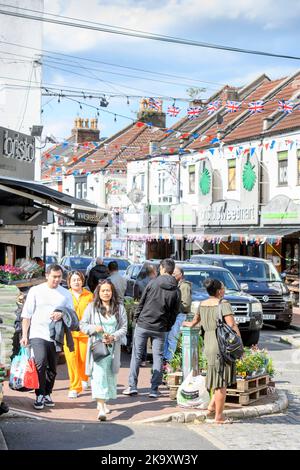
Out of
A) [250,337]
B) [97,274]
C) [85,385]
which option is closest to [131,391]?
[85,385]

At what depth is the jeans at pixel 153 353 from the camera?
10.2 m

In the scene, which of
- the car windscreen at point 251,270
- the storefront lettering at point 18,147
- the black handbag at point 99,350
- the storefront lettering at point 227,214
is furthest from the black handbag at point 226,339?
the storefront lettering at point 227,214

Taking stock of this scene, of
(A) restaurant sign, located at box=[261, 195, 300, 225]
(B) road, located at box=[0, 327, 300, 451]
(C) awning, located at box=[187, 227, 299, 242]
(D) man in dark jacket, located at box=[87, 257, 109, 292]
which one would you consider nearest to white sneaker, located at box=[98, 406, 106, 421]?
(B) road, located at box=[0, 327, 300, 451]

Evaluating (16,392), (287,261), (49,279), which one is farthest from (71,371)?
(287,261)

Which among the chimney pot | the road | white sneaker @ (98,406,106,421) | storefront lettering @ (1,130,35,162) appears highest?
the chimney pot

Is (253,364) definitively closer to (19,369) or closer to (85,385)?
(85,385)

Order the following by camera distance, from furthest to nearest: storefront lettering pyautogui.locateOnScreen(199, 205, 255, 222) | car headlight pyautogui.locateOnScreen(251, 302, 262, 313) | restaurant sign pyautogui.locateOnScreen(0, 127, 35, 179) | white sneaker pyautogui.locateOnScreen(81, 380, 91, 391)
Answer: storefront lettering pyautogui.locateOnScreen(199, 205, 255, 222)
restaurant sign pyautogui.locateOnScreen(0, 127, 35, 179)
car headlight pyautogui.locateOnScreen(251, 302, 262, 313)
white sneaker pyautogui.locateOnScreen(81, 380, 91, 391)

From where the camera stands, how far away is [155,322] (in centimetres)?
1026

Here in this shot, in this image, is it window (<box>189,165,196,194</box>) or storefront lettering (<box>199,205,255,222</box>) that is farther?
window (<box>189,165,196,194</box>)

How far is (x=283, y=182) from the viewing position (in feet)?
106

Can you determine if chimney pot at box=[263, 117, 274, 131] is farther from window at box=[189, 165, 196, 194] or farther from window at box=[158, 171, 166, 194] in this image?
window at box=[158, 171, 166, 194]

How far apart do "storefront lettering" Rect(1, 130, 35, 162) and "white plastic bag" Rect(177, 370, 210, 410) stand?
9.39 m

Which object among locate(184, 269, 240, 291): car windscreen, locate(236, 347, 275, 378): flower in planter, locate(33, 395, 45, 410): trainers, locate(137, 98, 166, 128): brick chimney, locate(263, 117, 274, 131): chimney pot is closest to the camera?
locate(33, 395, 45, 410): trainers

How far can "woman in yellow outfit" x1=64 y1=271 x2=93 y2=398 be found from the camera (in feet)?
33.2
